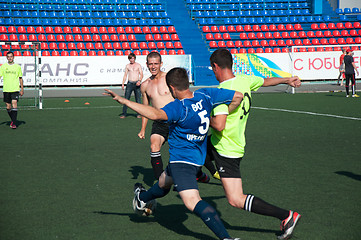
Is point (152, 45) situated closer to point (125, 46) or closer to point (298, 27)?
point (125, 46)

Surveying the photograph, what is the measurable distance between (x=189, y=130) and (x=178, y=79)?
48 cm

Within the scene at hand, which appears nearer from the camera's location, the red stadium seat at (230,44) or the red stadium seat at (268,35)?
the red stadium seat at (230,44)

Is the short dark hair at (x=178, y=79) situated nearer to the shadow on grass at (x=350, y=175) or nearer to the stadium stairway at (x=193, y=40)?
the shadow on grass at (x=350, y=175)

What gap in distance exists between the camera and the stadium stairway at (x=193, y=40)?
31.0 m

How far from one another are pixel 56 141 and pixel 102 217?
240 inches

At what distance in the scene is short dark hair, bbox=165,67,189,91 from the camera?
4.50 meters

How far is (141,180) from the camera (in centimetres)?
771

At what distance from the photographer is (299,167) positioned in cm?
850

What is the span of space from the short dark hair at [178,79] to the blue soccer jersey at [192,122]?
0.42ft

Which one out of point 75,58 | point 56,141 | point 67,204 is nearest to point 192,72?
point 75,58

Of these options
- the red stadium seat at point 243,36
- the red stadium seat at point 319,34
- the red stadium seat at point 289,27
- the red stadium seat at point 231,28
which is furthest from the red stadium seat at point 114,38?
the red stadium seat at point 319,34

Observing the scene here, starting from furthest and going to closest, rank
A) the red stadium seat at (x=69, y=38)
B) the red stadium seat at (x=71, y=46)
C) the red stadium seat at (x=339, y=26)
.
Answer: the red stadium seat at (x=339, y=26) → the red stadium seat at (x=69, y=38) → the red stadium seat at (x=71, y=46)

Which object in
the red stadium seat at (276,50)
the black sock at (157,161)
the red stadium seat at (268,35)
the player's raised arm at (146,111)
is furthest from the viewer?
the red stadium seat at (268,35)

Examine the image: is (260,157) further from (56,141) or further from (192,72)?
(192,72)
